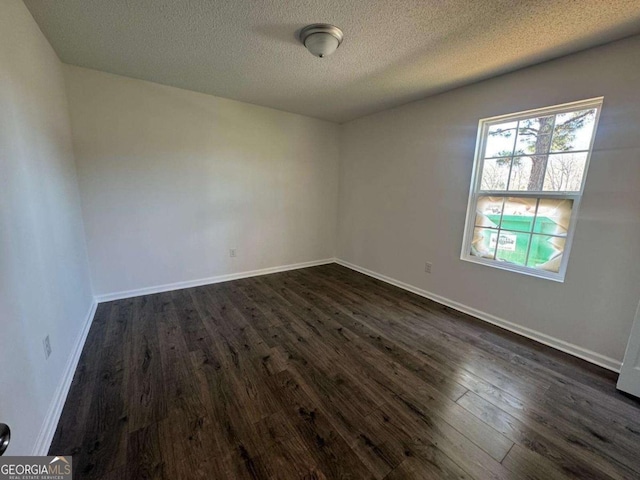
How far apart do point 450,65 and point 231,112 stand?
2573 mm

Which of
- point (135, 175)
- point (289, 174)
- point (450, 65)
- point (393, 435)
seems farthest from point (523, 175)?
point (135, 175)

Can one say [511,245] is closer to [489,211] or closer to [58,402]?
[489,211]

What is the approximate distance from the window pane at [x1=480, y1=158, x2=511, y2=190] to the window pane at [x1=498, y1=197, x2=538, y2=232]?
179 mm

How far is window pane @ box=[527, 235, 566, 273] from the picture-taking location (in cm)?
221

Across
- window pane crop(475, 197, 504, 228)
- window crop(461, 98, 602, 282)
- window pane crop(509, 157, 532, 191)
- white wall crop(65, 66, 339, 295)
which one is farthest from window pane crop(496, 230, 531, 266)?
white wall crop(65, 66, 339, 295)

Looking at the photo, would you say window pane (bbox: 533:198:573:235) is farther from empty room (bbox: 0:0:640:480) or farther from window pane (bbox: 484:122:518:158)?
window pane (bbox: 484:122:518:158)

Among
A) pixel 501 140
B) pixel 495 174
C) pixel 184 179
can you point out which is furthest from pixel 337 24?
pixel 184 179

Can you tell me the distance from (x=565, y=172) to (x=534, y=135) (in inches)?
17.2

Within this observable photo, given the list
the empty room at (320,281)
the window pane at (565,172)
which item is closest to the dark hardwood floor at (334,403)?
the empty room at (320,281)

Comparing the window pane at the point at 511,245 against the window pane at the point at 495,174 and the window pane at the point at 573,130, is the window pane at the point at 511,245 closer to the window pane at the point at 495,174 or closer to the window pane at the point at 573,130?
the window pane at the point at 495,174

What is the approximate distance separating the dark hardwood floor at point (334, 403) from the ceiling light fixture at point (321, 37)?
2.35m

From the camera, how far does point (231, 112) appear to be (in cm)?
336

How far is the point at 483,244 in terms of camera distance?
8.93 ft

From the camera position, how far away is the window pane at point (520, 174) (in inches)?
93.2
